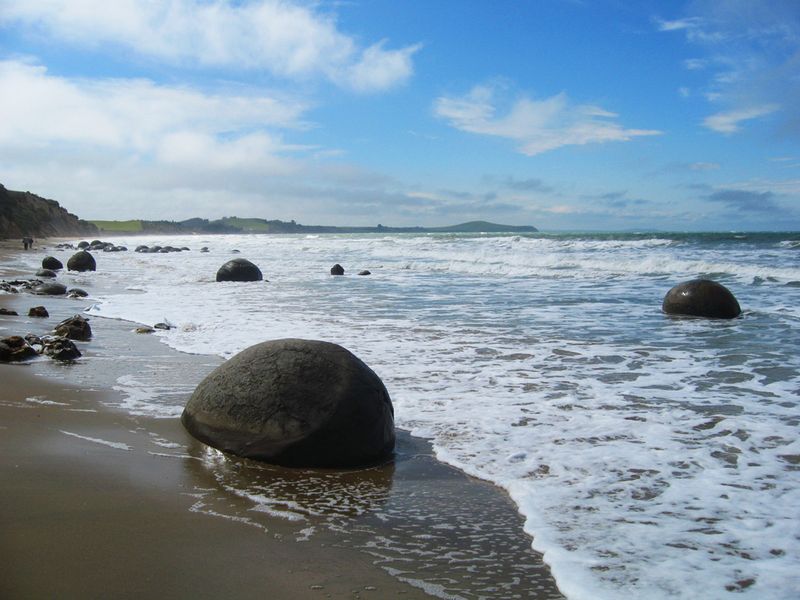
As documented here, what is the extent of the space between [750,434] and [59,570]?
4489 millimetres

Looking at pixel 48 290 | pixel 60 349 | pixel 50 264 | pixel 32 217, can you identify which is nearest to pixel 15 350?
pixel 60 349

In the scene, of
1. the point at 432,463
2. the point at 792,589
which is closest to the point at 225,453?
the point at 432,463

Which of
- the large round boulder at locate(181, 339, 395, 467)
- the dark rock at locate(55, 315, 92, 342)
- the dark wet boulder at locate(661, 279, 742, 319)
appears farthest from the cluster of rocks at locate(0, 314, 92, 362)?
the dark wet boulder at locate(661, 279, 742, 319)

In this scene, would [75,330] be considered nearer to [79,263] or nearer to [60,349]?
[60,349]

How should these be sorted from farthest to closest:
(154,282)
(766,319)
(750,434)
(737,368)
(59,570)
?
(154,282) < (766,319) < (737,368) < (750,434) < (59,570)

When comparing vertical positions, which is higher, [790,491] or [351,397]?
[351,397]

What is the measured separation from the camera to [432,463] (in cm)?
437

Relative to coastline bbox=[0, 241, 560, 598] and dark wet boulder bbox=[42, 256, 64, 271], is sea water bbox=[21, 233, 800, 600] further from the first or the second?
dark wet boulder bbox=[42, 256, 64, 271]

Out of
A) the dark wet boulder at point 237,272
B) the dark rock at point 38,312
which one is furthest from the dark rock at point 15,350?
the dark wet boulder at point 237,272

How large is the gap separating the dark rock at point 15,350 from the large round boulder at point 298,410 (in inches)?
126

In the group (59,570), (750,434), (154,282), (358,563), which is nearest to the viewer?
(59,570)

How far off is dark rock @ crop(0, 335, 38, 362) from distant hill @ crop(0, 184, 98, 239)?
5481cm

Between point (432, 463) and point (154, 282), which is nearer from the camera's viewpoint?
point (432, 463)

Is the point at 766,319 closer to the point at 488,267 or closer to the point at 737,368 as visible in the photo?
the point at 737,368
